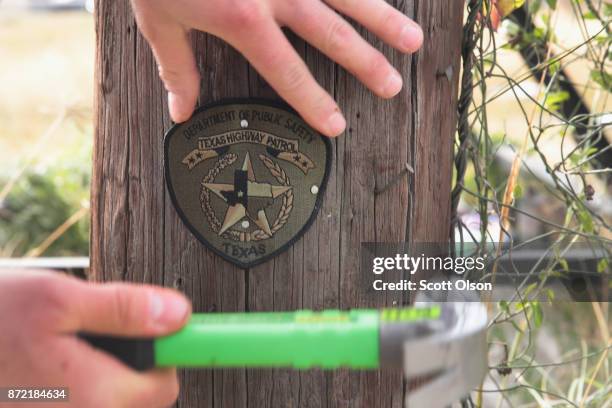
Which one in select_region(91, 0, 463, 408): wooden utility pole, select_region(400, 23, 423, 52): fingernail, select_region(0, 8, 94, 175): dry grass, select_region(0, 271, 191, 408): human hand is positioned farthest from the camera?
select_region(0, 8, 94, 175): dry grass

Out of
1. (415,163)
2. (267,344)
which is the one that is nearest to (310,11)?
(415,163)

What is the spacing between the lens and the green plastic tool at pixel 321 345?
3.55 ft

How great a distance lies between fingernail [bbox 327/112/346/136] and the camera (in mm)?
1453

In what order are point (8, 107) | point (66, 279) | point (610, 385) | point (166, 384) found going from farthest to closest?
1. point (8, 107)
2. point (610, 385)
3. point (166, 384)
4. point (66, 279)

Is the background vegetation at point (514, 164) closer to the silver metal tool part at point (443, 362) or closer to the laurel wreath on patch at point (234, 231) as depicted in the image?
the laurel wreath on patch at point (234, 231)

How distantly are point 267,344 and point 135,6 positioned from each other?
70 centimetres

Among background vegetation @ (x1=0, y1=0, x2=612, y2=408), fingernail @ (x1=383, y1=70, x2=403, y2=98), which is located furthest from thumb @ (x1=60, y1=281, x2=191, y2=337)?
background vegetation @ (x1=0, y1=0, x2=612, y2=408)

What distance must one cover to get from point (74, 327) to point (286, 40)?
61 centimetres

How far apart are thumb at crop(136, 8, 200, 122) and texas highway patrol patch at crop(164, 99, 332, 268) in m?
0.07

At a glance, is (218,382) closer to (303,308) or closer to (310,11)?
(303,308)

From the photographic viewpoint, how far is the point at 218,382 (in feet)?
5.46

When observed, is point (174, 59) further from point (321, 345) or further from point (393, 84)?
point (321, 345)

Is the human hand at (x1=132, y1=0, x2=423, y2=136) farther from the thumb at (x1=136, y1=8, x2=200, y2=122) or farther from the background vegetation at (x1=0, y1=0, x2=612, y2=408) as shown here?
the background vegetation at (x1=0, y1=0, x2=612, y2=408)

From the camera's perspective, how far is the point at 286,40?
1337 millimetres
